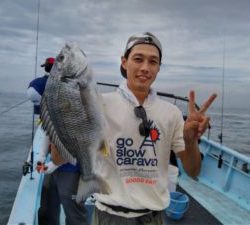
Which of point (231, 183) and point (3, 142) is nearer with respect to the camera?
point (231, 183)

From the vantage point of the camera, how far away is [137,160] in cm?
240

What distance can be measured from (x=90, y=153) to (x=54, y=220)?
104 inches

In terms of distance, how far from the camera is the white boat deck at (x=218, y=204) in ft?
18.6

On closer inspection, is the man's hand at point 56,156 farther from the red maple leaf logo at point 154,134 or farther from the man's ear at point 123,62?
the man's ear at point 123,62

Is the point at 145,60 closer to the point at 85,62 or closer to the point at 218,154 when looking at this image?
the point at 85,62

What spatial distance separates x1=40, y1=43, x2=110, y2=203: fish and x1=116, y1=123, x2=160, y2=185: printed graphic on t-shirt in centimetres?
27

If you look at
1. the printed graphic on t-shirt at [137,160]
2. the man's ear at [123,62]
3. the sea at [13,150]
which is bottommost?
the sea at [13,150]

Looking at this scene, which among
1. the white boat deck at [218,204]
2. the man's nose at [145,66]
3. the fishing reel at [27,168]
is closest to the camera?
the man's nose at [145,66]

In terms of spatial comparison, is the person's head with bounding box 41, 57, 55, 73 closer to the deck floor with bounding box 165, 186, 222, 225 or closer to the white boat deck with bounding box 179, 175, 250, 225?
the deck floor with bounding box 165, 186, 222, 225

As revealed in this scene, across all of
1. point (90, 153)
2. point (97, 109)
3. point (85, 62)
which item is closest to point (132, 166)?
point (90, 153)

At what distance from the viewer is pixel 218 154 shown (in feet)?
25.6

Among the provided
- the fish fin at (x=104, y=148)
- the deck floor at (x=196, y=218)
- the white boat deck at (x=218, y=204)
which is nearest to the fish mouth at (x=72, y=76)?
the fish fin at (x=104, y=148)

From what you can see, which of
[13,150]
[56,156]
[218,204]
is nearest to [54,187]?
[56,156]

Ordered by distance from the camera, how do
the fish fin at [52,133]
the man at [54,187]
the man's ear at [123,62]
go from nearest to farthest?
the fish fin at [52,133] < the man's ear at [123,62] < the man at [54,187]
